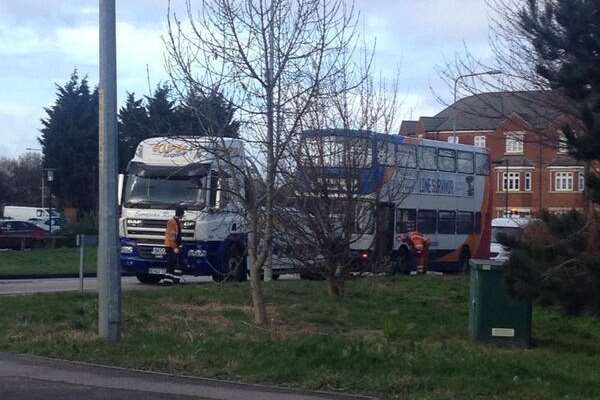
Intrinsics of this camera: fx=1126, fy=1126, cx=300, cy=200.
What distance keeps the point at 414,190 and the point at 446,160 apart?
4317 millimetres

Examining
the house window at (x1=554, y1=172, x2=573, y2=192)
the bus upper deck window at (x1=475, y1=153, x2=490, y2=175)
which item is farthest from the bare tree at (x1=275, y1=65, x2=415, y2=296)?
the house window at (x1=554, y1=172, x2=573, y2=192)

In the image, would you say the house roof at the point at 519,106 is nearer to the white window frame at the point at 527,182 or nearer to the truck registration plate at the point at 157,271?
the truck registration plate at the point at 157,271

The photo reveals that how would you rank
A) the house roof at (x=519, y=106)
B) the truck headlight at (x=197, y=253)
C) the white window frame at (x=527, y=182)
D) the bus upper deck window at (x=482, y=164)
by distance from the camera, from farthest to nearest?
the white window frame at (x=527, y=182) < the bus upper deck window at (x=482, y=164) < the truck headlight at (x=197, y=253) < the house roof at (x=519, y=106)

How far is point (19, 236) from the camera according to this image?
5475cm

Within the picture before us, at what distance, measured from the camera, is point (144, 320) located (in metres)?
17.5

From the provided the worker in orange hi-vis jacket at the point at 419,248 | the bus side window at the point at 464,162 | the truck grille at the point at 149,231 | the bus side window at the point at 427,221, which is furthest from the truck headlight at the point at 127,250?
the bus side window at the point at 464,162

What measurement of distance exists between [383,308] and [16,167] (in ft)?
254

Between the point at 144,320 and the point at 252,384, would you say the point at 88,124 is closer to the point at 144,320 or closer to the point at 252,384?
the point at 144,320

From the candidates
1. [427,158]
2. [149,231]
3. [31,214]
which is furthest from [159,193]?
[31,214]

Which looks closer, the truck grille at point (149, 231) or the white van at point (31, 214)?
the truck grille at point (149, 231)

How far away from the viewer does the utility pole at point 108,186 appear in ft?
50.3

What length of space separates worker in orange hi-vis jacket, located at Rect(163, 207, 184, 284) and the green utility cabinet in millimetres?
12765

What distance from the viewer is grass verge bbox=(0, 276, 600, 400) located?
1262 centimetres

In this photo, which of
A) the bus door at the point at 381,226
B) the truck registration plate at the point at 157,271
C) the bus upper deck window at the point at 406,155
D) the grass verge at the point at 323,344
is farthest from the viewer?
the truck registration plate at the point at 157,271
